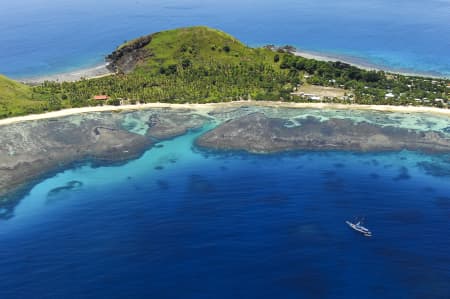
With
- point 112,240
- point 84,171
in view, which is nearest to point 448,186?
point 112,240

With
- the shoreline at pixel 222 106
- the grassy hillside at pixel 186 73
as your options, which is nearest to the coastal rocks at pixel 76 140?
the shoreline at pixel 222 106

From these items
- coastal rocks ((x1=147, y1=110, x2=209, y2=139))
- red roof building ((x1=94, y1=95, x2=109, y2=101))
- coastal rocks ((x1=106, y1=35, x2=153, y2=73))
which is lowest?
coastal rocks ((x1=147, y1=110, x2=209, y2=139))

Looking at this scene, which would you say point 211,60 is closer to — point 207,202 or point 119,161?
point 119,161

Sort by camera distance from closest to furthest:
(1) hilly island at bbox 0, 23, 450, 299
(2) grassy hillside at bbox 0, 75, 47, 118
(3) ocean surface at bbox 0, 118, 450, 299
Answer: (3) ocean surface at bbox 0, 118, 450, 299
(1) hilly island at bbox 0, 23, 450, 299
(2) grassy hillside at bbox 0, 75, 47, 118

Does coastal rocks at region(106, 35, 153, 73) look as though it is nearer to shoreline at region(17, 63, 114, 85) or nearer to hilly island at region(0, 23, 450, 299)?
shoreline at region(17, 63, 114, 85)

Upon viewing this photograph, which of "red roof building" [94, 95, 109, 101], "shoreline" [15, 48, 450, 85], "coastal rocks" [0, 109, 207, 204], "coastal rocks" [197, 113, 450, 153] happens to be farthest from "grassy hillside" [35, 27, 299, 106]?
"coastal rocks" [197, 113, 450, 153]

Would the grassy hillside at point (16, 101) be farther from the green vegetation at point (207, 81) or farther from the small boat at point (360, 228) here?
the small boat at point (360, 228)
